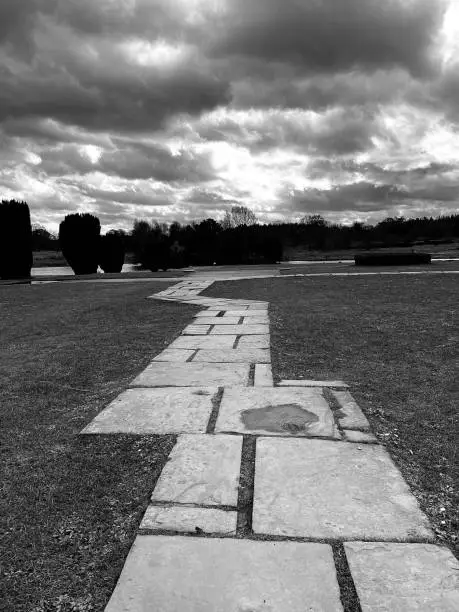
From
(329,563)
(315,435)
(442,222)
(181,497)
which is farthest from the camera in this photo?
(442,222)

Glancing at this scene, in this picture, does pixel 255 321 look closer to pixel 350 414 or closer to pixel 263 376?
pixel 263 376

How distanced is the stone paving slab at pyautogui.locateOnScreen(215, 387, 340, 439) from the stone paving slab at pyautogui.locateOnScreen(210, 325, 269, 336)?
1903 mm

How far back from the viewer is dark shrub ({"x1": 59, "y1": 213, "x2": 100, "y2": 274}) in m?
21.3

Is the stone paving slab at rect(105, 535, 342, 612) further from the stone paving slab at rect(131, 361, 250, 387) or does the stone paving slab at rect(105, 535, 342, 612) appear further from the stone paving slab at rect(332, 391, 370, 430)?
the stone paving slab at rect(131, 361, 250, 387)

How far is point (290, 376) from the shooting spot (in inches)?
118

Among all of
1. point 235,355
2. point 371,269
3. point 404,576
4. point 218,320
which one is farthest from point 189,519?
point 371,269

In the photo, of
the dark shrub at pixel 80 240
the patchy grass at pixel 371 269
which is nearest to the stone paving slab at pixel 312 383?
the patchy grass at pixel 371 269

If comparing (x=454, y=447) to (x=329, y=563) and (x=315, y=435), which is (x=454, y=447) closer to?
(x=315, y=435)

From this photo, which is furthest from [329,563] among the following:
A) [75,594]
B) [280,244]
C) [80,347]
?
[280,244]

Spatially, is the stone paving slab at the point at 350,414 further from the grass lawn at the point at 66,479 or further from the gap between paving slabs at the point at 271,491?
the grass lawn at the point at 66,479

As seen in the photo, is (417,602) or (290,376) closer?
(417,602)

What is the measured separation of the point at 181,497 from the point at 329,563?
0.56m

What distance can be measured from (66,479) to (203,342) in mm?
2517

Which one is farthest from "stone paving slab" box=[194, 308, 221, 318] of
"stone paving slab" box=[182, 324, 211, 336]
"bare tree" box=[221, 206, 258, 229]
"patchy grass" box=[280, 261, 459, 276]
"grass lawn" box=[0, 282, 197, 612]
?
"bare tree" box=[221, 206, 258, 229]
